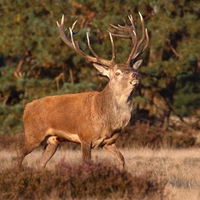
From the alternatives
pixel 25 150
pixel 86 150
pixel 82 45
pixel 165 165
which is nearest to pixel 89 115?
pixel 86 150

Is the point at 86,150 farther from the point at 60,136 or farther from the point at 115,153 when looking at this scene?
the point at 60,136

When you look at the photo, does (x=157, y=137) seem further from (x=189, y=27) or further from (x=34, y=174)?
(x=34, y=174)

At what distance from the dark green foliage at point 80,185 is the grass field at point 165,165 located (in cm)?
32

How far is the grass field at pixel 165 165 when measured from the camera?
810 centimetres

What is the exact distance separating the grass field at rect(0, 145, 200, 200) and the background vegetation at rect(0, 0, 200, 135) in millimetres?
3805

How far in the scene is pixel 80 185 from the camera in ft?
24.1

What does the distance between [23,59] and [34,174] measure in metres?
11.7

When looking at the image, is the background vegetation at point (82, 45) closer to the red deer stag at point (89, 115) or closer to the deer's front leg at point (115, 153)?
the red deer stag at point (89, 115)

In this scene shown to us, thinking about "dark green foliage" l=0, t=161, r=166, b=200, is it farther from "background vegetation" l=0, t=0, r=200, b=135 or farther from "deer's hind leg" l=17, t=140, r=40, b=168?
"background vegetation" l=0, t=0, r=200, b=135

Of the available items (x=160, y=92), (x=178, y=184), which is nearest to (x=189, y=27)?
(x=160, y=92)

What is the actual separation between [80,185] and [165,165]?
3838mm

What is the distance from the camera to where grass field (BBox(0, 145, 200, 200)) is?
8.10 meters

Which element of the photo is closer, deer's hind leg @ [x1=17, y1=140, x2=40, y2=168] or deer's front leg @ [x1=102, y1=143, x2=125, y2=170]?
deer's front leg @ [x1=102, y1=143, x2=125, y2=170]

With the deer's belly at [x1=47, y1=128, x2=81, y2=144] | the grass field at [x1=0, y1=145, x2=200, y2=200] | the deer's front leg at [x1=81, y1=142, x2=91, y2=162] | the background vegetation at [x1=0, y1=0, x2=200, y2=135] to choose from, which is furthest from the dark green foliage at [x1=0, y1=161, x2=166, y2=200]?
the background vegetation at [x1=0, y1=0, x2=200, y2=135]
